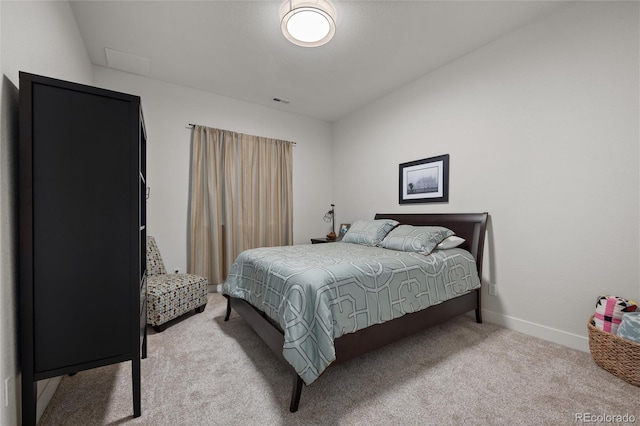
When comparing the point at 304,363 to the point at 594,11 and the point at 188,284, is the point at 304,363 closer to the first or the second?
the point at 188,284

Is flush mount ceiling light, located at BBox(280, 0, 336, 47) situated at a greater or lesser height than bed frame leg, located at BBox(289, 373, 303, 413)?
greater

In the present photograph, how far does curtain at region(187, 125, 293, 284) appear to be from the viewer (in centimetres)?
349

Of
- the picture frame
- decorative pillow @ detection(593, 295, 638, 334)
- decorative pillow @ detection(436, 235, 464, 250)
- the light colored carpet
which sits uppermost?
the picture frame

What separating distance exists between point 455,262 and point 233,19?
9.45 feet

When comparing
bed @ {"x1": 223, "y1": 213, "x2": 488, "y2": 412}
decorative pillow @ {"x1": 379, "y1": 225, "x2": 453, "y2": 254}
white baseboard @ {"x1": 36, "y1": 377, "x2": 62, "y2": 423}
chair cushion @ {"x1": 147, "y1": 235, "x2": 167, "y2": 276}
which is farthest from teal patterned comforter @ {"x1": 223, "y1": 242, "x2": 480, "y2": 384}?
white baseboard @ {"x1": 36, "y1": 377, "x2": 62, "y2": 423}

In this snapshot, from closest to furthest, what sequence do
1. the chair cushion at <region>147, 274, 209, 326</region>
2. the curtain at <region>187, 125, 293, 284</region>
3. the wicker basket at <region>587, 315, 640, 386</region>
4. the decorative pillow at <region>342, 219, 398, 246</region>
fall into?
the wicker basket at <region>587, 315, 640, 386</region>, the chair cushion at <region>147, 274, 209, 326</region>, the decorative pillow at <region>342, 219, 398, 246</region>, the curtain at <region>187, 125, 293, 284</region>

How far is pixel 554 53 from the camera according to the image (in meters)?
2.22

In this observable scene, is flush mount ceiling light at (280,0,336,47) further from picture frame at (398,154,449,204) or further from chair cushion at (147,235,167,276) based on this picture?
chair cushion at (147,235,167,276)

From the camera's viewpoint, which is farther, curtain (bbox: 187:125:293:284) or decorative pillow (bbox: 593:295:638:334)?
A: curtain (bbox: 187:125:293:284)

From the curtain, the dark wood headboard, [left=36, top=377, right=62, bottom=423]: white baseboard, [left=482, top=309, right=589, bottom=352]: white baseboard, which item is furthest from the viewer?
the curtain

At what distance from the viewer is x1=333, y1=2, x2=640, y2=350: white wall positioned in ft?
6.28

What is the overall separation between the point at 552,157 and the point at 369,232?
69.8 inches

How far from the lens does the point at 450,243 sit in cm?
258

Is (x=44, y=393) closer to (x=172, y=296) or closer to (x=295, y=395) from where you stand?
(x=172, y=296)
